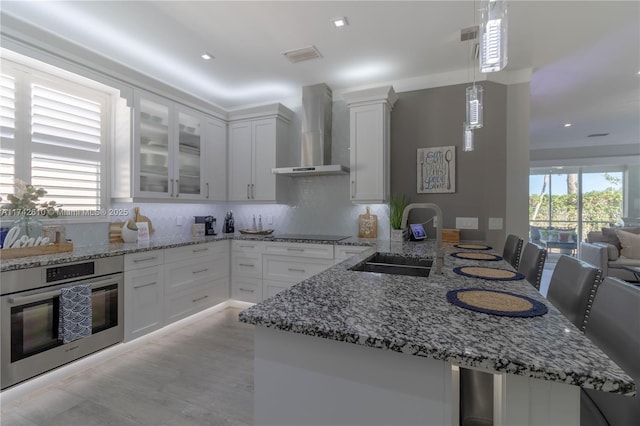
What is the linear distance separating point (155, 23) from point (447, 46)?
8.17ft

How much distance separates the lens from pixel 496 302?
1.04 metres

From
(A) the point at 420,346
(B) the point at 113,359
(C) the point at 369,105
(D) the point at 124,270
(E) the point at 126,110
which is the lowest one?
(B) the point at 113,359

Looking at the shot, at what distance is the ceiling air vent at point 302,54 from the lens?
2740 mm

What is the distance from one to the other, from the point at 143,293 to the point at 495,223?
3.48 m

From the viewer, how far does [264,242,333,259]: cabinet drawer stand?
3.08 metres

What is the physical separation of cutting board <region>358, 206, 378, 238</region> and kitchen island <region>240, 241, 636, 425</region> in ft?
7.66

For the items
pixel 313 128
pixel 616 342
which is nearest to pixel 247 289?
pixel 313 128

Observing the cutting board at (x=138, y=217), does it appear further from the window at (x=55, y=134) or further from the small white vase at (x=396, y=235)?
the small white vase at (x=396, y=235)

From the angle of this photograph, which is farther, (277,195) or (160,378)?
(277,195)

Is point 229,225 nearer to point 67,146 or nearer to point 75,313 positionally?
point 67,146

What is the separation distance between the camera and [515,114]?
120 inches

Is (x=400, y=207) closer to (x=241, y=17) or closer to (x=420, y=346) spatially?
(x=241, y=17)

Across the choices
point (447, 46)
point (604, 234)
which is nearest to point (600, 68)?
point (447, 46)

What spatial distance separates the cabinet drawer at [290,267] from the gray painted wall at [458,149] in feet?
4.01
